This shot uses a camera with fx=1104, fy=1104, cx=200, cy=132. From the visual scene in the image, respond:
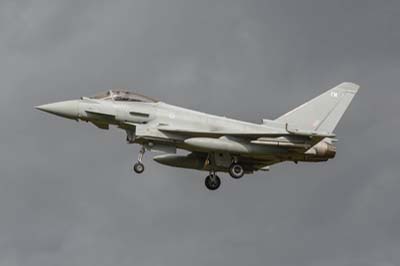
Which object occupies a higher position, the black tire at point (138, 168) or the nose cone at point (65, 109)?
the nose cone at point (65, 109)

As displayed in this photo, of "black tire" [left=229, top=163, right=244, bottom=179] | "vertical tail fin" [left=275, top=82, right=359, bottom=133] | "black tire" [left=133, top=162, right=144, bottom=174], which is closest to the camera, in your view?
"black tire" [left=133, top=162, right=144, bottom=174]

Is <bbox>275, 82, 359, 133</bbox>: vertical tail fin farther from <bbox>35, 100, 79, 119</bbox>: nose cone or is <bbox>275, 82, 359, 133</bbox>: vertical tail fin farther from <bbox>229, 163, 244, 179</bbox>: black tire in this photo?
<bbox>35, 100, 79, 119</bbox>: nose cone

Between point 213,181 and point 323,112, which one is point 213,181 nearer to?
point 213,181

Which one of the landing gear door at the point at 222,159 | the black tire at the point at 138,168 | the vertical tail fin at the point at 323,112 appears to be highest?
the vertical tail fin at the point at 323,112

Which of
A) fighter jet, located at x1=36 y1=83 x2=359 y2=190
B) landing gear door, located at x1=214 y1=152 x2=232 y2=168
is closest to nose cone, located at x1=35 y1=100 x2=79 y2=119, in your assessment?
fighter jet, located at x1=36 y1=83 x2=359 y2=190

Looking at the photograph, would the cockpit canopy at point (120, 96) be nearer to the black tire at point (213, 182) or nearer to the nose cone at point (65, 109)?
the nose cone at point (65, 109)

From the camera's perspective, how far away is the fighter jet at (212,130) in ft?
152

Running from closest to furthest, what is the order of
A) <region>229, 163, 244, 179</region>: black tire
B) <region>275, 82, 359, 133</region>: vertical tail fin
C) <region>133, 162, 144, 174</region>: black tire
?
<region>133, 162, 144, 174</region>: black tire, <region>229, 163, 244, 179</region>: black tire, <region>275, 82, 359, 133</region>: vertical tail fin

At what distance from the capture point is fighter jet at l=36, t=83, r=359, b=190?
46.4m

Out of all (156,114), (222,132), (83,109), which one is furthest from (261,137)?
(83,109)

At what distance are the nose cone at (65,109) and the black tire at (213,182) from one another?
7.04 m

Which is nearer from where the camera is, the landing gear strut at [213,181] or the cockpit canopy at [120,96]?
the cockpit canopy at [120,96]

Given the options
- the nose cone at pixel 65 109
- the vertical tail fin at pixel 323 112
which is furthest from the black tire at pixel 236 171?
the nose cone at pixel 65 109

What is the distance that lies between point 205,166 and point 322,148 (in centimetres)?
533
